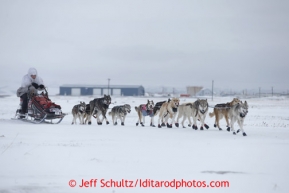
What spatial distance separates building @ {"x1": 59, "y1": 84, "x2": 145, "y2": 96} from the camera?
88250mm

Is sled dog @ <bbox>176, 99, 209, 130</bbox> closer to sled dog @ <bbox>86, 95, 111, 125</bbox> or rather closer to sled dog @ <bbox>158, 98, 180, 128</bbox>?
sled dog @ <bbox>158, 98, 180, 128</bbox>

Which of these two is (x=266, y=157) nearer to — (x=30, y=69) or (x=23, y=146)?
(x=23, y=146)

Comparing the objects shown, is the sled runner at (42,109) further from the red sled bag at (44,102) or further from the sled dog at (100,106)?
the sled dog at (100,106)

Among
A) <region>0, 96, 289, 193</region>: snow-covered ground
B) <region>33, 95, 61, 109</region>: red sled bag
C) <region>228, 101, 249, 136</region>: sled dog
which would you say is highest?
<region>33, 95, 61, 109</region>: red sled bag

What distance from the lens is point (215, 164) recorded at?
7.05 m

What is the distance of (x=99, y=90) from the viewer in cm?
8925

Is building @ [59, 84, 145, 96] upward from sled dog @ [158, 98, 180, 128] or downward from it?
upward

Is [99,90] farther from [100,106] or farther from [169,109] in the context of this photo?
[169,109]

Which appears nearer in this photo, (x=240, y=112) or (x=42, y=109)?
(x=240, y=112)

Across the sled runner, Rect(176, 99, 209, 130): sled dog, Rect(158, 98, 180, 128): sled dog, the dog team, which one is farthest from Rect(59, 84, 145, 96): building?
Rect(176, 99, 209, 130): sled dog

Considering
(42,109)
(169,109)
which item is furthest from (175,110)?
(42,109)

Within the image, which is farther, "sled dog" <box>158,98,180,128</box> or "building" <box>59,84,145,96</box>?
"building" <box>59,84,145,96</box>

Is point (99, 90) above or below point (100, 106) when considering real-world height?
above

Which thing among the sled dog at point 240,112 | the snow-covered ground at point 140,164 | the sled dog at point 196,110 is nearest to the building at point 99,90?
the sled dog at point 196,110
